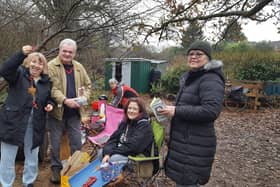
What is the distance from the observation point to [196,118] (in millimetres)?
1922

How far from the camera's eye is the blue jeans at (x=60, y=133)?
2.99m

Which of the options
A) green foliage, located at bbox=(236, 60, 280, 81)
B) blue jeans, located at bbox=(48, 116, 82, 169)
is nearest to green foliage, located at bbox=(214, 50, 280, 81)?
green foliage, located at bbox=(236, 60, 280, 81)

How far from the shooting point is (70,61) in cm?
290

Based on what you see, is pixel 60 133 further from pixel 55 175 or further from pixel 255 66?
pixel 255 66

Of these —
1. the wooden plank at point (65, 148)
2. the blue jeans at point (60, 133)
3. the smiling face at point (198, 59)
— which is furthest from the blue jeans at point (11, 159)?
the smiling face at point (198, 59)

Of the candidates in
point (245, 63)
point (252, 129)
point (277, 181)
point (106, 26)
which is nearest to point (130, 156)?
point (106, 26)

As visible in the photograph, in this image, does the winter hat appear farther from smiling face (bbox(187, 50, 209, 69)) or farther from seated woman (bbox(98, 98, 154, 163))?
seated woman (bbox(98, 98, 154, 163))

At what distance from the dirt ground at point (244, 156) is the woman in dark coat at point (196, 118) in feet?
4.51

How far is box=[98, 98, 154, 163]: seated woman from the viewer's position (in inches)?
107

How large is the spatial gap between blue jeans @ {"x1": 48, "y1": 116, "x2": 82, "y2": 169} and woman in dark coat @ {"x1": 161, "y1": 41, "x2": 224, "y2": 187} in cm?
133

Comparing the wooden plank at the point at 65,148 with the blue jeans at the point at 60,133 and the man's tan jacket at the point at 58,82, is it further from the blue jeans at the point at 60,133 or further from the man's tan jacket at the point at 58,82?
the man's tan jacket at the point at 58,82

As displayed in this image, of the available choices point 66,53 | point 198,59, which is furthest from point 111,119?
point 198,59

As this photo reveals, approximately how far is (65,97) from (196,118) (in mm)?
1423

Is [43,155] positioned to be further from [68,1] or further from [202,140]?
[202,140]
